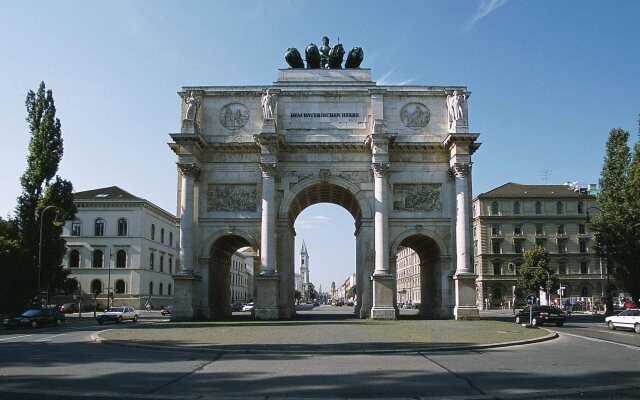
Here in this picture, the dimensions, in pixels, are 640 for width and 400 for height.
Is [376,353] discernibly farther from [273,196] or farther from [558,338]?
[273,196]

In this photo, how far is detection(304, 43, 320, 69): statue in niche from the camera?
44625 millimetres

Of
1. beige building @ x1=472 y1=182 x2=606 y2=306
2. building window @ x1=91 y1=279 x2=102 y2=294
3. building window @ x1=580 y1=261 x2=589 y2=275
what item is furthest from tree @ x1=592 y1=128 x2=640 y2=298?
building window @ x1=91 y1=279 x2=102 y2=294

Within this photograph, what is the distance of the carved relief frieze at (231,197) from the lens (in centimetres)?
4119

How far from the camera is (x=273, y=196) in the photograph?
3950 cm

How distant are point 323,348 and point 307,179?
23.2m

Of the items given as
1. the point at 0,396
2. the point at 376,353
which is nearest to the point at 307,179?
the point at 376,353

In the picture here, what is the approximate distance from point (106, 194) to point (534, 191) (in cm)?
6022

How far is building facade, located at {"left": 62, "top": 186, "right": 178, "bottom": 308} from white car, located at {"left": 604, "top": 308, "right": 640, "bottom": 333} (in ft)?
180

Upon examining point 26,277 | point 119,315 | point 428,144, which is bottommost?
point 119,315

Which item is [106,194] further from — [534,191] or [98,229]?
[534,191]

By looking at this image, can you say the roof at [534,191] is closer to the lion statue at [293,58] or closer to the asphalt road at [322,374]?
the lion statue at [293,58]

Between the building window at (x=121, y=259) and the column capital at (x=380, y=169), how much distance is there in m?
43.9

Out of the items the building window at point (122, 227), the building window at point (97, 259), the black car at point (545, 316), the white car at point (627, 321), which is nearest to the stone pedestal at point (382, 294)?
the black car at point (545, 316)

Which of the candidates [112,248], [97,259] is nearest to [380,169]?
[112,248]
